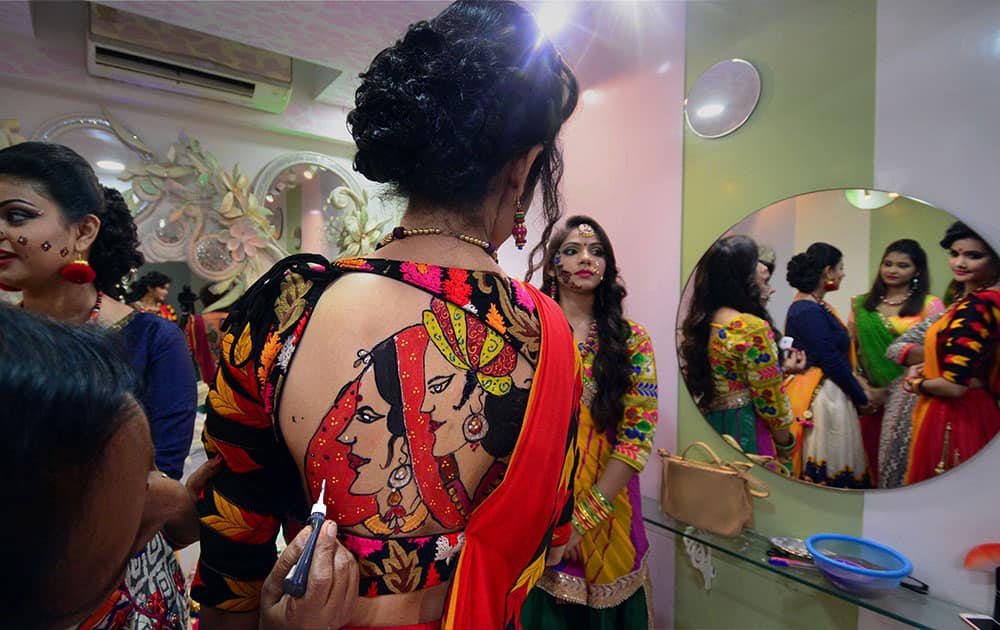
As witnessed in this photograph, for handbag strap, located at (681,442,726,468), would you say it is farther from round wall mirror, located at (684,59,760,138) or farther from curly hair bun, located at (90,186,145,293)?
curly hair bun, located at (90,186,145,293)

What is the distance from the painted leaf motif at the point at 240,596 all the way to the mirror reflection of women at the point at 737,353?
5.28ft

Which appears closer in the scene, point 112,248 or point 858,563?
Answer: point 112,248

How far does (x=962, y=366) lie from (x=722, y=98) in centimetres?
117

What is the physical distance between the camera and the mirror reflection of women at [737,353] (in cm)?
159

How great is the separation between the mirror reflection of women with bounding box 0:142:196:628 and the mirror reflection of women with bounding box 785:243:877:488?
180 cm

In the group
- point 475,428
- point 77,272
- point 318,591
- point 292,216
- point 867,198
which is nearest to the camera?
point 318,591

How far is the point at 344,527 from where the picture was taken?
0.54 meters

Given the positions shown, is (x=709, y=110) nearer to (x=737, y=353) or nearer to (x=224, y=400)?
(x=737, y=353)

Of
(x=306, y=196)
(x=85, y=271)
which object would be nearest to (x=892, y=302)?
(x=85, y=271)

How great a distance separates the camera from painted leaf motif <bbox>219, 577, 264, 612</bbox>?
2.03 feet

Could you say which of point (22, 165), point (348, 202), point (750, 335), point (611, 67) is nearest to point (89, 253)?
point (22, 165)

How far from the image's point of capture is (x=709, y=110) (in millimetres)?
1790

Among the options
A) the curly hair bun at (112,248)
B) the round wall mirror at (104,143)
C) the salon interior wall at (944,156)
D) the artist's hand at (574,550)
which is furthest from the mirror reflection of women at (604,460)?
the round wall mirror at (104,143)

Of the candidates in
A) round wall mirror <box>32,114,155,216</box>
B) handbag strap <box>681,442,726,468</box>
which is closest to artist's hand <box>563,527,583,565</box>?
handbag strap <box>681,442,726,468</box>
